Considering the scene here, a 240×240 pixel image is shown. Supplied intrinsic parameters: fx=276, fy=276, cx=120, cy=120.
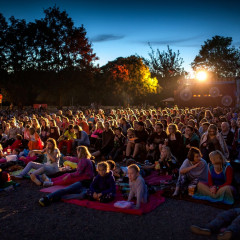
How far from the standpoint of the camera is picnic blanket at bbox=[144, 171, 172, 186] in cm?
636

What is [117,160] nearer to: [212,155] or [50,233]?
[212,155]

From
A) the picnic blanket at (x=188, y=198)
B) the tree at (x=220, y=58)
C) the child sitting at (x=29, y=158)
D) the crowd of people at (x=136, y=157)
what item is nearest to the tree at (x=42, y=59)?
the crowd of people at (x=136, y=157)

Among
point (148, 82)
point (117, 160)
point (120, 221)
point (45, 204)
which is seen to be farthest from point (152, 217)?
point (148, 82)

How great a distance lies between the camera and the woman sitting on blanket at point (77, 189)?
503 cm

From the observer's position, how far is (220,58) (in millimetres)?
56469

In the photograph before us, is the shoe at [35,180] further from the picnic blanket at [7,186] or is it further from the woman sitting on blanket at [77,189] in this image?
the woman sitting on blanket at [77,189]

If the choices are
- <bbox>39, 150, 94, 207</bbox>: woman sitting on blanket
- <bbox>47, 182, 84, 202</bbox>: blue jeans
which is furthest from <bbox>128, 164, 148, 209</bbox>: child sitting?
<bbox>47, 182, 84, 202</bbox>: blue jeans

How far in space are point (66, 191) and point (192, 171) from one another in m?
2.55

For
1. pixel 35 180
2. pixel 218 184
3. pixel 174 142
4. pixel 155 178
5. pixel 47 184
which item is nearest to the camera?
pixel 218 184

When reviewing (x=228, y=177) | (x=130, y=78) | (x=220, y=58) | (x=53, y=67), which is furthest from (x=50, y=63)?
(x=220, y=58)

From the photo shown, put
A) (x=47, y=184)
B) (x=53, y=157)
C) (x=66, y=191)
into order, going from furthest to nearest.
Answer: (x=53, y=157)
(x=47, y=184)
(x=66, y=191)

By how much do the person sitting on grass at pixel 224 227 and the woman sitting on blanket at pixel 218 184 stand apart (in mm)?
1004

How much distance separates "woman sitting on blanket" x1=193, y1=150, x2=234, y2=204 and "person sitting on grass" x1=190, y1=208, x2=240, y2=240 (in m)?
1.00

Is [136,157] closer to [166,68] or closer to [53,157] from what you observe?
[53,157]
